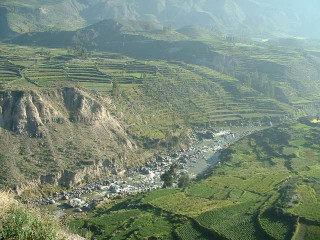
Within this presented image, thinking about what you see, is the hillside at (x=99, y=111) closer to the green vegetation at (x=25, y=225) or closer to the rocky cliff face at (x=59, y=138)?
the rocky cliff face at (x=59, y=138)

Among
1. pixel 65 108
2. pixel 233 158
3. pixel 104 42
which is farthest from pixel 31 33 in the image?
pixel 233 158

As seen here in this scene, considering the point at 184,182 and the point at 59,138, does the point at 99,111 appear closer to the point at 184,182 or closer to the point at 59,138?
the point at 59,138

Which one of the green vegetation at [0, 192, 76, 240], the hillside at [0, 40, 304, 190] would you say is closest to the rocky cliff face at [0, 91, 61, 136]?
the hillside at [0, 40, 304, 190]

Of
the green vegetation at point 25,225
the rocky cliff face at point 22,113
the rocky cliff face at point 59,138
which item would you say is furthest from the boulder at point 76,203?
the green vegetation at point 25,225

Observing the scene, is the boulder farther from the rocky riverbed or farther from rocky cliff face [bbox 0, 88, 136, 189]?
rocky cliff face [bbox 0, 88, 136, 189]

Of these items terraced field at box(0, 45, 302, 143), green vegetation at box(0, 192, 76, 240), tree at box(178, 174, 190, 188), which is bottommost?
tree at box(178, 174, 190, 188)

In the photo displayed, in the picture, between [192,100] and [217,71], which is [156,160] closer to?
[192,100]
